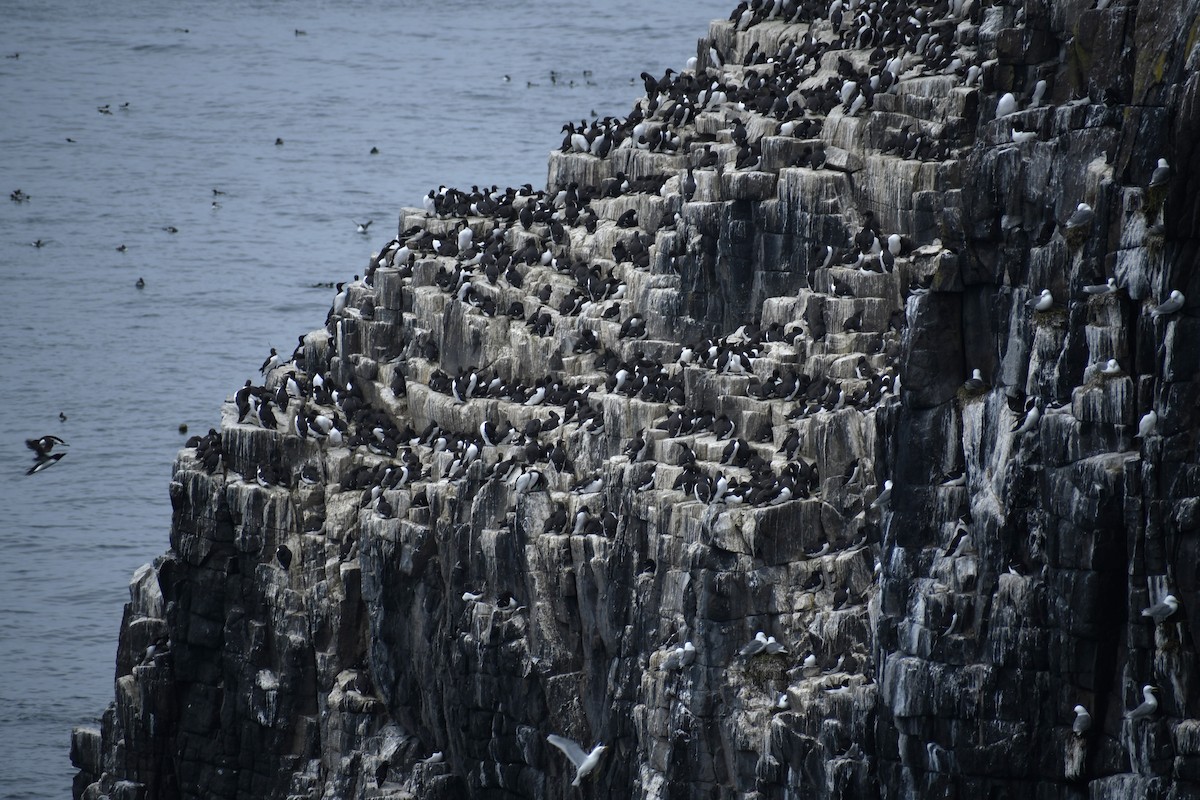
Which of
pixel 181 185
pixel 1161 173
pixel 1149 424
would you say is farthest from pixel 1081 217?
pixel 181 185

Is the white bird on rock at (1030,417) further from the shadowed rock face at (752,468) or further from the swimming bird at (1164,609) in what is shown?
the swimming bird at (1164,609)

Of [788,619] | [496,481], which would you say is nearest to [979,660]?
[788,619]

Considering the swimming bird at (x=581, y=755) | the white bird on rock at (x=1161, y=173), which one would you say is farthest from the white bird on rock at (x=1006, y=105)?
the swimming bird at (x=581, y=755)

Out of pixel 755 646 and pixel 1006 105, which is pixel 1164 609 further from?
pixel 755 646

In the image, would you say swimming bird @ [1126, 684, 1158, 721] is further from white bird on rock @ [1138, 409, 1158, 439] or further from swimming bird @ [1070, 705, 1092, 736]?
white bird on rock @ [1138, 409, 1158, 439]

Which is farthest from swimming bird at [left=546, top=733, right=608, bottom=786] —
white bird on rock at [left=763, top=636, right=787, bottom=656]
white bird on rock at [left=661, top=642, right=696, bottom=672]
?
white bird on rock at [left=763, top=636, right=787, bottom=656]

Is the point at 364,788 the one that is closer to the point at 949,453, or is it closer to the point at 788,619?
the point at 788,619
